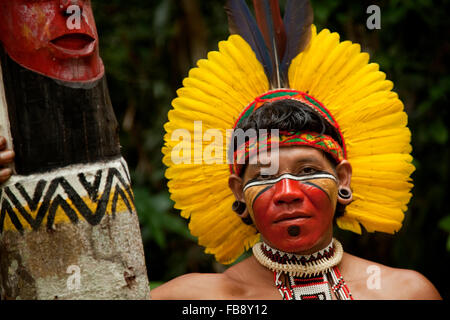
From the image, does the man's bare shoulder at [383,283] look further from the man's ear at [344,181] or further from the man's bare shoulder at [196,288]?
the man's bare shoulder at [196,288]

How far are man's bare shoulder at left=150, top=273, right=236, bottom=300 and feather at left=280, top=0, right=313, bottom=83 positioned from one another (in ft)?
3.44

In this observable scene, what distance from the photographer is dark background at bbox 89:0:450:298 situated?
14.8 ft

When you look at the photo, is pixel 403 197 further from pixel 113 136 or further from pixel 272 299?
pixel 113 136

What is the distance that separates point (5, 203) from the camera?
186cm

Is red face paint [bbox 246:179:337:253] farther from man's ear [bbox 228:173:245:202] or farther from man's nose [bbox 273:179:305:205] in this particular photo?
man's ear [bbox 228:173:245:202]

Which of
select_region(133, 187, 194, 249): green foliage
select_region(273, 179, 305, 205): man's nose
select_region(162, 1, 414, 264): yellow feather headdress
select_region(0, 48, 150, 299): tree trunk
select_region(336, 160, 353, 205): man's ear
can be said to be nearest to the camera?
select_region(0, 48, 150, 299): tree trunk

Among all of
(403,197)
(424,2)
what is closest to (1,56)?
(403,197)

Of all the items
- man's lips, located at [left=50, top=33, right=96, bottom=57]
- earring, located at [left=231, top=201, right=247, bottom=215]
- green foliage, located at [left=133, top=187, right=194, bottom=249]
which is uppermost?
man's lips, located at [left=50, top=33, right=96, bottom=57]

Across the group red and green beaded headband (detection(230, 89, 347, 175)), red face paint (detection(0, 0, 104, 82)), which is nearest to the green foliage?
red and green beaded headband (detection(230, 89, 347, 175))

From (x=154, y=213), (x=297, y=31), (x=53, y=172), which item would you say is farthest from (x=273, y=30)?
(x=154, y=213)

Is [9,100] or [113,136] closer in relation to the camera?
[9,100]

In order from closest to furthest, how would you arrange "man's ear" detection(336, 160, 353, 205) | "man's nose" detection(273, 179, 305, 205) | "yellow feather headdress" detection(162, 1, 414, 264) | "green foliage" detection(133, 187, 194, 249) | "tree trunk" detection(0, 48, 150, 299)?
"tree trunk" detection(0, 48, 150, 299), "man's nose" detection(273, 179, 305, 205), "man's ear" detection(336, 160, 353, 205), "yellow feather headdress" detection(162, 1, 414, 264), "green foliage" detection(133, 187, 194, 249)

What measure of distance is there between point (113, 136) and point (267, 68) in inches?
44.9

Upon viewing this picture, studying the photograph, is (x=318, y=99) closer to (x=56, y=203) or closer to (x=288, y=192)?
(x=288, y=192)
